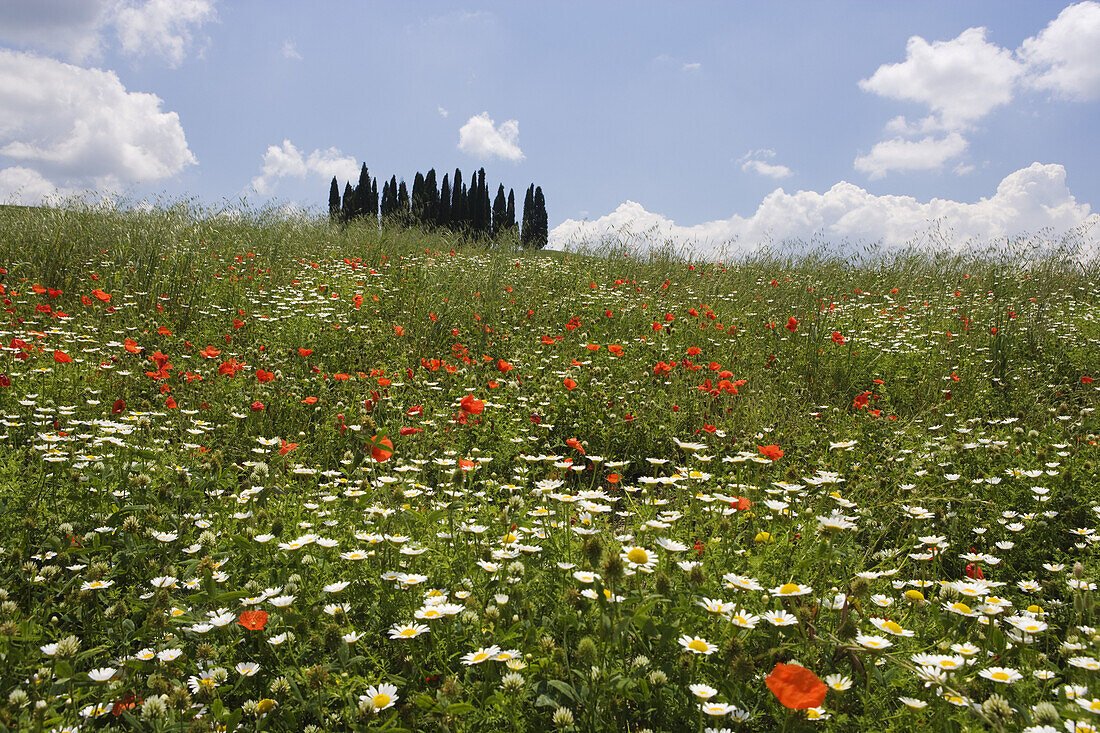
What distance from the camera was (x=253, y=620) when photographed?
66.1 inches

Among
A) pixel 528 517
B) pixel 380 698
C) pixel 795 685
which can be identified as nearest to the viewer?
pixel 795 685

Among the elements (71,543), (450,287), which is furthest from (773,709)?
(450,287)

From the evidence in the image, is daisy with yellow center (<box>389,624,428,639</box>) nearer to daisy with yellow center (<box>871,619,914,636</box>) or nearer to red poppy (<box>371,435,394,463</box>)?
red poppy (<box>371,435,394,463</box>)

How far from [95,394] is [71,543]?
2395 millimetres

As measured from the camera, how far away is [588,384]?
4.75 meters

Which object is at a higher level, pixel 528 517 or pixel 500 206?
pixel 500 206

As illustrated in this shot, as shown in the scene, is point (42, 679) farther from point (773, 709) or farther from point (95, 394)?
point (95, 394)

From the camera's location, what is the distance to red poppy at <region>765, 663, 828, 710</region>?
1.10 metres

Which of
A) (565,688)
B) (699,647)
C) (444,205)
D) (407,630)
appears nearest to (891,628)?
(699,647)

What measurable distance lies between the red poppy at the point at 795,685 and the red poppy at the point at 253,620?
1.33 metres

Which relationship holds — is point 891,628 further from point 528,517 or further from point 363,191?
point 363,191

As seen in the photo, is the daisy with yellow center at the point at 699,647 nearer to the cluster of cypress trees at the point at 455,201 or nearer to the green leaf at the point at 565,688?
the green leaf at the point at 565,688

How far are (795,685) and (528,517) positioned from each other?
4.70 feet

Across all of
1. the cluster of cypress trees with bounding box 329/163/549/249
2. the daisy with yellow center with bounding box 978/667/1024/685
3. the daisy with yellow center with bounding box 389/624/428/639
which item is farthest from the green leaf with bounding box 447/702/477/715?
the cluster of cypress trees with bounding box 329/163/549/249
